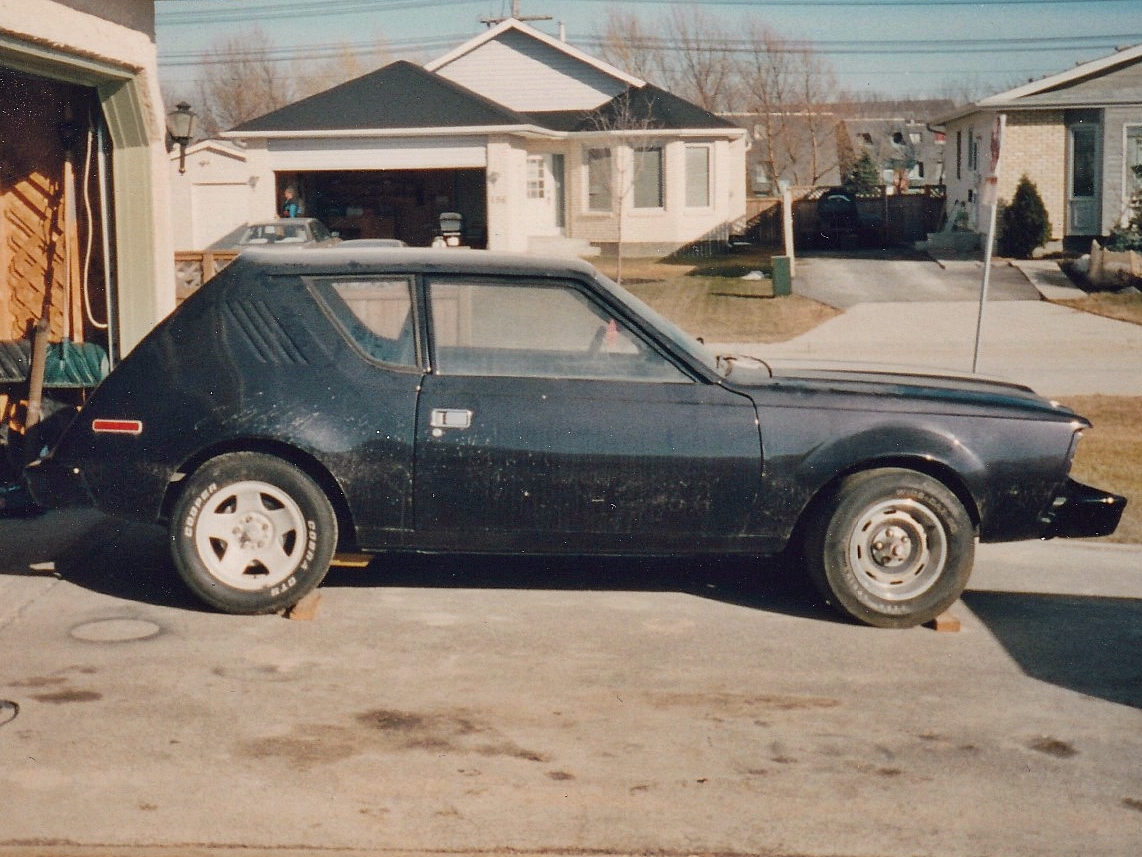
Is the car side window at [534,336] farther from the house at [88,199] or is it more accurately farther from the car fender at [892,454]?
the house at [88,199]

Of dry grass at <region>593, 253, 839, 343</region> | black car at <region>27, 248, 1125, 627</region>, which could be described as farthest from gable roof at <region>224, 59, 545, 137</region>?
black car at <region>27, 248, 1125, 627</region>

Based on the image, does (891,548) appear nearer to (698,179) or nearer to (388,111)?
(388,111)

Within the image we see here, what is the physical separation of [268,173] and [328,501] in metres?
29.7

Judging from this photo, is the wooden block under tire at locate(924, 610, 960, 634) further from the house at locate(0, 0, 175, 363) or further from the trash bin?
the trash bin

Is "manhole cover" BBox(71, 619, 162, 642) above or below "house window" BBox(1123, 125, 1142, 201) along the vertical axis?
below

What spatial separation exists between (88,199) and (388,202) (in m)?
29.5

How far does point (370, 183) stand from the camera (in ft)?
127

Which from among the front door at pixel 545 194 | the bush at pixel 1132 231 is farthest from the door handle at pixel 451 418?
the front door at pixel 545 194

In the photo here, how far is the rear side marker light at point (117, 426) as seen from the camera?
640 centimetres

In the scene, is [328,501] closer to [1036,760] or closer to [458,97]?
[1036,760]

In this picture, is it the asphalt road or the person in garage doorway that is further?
the person in garage doorway

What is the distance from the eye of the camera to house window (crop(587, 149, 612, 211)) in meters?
37.8

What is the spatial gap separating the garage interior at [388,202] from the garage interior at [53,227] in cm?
2840

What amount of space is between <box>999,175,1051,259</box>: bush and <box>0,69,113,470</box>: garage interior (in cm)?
2496
